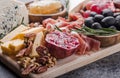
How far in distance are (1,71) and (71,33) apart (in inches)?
11.8

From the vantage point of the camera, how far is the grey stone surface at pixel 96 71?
3.61 ft

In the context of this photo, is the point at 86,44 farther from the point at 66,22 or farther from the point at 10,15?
the point at 10,15

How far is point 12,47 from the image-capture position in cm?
114

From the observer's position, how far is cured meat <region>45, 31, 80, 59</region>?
1.11 meters

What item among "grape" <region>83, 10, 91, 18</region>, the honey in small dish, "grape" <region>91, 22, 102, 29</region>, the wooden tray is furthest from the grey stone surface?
the honey in small dish

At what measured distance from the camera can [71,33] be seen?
47.9 inches

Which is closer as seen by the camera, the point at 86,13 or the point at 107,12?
the point at 107,12

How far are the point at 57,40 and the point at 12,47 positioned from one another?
0.16 metres

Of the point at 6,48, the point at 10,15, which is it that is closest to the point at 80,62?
the point at 6,48

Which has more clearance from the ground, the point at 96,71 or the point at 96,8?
the point at 96,8

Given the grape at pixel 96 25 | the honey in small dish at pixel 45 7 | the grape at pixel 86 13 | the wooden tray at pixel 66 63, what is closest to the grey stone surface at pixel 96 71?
the wooden tray at pixel 66 63

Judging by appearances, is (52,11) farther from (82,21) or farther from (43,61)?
(43,61)

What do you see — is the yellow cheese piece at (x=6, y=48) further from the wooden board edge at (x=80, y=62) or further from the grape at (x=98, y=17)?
the grape at (x=98, y=17)

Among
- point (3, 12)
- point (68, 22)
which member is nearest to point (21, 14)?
point (3, 12)
